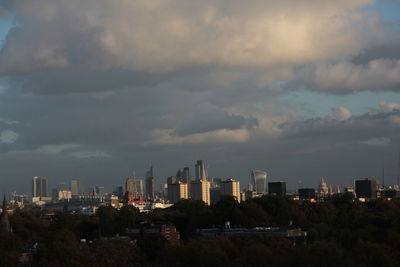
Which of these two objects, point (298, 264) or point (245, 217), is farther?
point (245, 217)

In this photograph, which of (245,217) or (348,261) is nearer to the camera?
(348,261)

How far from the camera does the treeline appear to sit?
7431 centimetres

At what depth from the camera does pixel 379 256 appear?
237ft

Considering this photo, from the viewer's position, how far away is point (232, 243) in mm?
93938

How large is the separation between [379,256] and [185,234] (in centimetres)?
6921

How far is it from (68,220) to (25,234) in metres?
15.1

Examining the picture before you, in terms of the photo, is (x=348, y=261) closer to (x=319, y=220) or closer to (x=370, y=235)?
(x=370, y=235)

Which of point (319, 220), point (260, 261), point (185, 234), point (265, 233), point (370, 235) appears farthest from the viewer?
point (319, 220)

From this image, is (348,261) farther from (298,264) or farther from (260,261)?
(260,261)

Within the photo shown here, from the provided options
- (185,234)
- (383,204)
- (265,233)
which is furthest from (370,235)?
(383,204)

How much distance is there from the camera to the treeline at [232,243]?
2926 inches

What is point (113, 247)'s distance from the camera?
9100cm

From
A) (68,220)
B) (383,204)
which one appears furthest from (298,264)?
(383,204)

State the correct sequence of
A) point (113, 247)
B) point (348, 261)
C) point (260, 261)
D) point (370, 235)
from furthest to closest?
point (370, 235) < point (113, 247) < point (260, 261) < point (348, 261)
